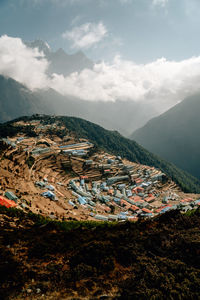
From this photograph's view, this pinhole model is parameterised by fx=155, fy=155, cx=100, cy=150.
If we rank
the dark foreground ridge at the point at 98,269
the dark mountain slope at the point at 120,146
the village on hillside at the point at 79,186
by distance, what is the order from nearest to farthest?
the dark foreground ridge at the point at 98,269, the village on hillside at the point at 79,186, the dark mountain slope at the point at 120,146

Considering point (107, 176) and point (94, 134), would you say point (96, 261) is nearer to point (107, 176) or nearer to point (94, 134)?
point (107, 176)

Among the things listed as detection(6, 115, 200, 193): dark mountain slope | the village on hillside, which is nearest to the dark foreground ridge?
the village on hillside

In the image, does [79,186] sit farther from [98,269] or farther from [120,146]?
[120,146]

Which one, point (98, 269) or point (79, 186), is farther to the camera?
point (79, 186)

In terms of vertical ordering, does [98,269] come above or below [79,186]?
above

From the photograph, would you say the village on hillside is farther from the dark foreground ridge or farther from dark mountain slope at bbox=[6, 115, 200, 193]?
dark mountain slope at bbox=[6, 115, 200, 193]

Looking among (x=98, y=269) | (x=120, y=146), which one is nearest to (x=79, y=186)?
(x=98, y=269)

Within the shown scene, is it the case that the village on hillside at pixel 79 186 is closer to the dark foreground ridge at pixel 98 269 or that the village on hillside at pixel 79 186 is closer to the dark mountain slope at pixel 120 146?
the dark foreground ridge at pixel 98 269

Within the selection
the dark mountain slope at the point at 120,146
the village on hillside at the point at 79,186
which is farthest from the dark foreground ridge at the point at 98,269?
the dark mountain slope at the point at 120,146

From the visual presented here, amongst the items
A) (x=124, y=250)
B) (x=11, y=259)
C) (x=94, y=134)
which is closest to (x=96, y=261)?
(x=124, y=250)
